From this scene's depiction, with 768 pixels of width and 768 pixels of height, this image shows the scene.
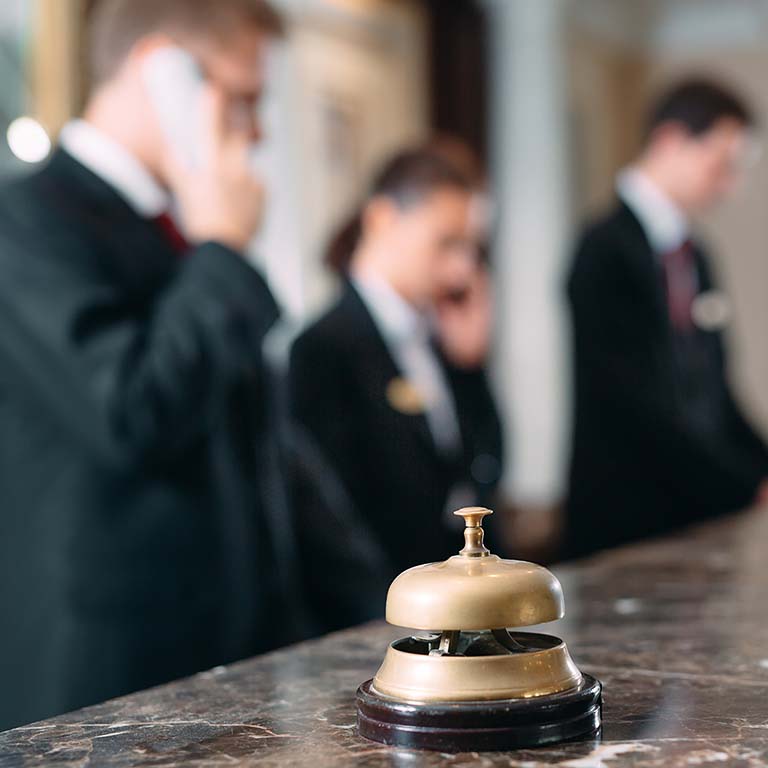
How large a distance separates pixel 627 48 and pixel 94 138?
699cm

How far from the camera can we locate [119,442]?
202 centimetres

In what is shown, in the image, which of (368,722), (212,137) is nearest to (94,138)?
(212,137)

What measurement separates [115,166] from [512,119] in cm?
554

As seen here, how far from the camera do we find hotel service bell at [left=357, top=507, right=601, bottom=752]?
1005mm

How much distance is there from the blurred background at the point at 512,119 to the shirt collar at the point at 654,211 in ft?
A: 3.18

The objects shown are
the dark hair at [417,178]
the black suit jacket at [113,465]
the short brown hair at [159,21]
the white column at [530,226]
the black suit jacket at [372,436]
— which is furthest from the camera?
the white column at [530,226]

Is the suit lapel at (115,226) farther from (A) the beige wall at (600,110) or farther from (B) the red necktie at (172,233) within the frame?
(A) the beige wall at (600,110)

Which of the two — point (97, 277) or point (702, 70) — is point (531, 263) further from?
point (97, 277)

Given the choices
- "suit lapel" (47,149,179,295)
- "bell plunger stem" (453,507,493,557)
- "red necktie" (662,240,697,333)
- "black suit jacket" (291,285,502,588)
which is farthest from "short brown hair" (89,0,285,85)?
"red necktie" (662,240,697,333)

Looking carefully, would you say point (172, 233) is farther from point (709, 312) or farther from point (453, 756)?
point (709, 312)

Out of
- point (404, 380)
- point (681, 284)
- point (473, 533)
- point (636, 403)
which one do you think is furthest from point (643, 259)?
point (473, 533)

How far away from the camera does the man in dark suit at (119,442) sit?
204 cm

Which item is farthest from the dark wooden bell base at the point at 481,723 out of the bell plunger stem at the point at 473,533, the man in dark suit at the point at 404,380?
the man in dark suit at the point at 404,380

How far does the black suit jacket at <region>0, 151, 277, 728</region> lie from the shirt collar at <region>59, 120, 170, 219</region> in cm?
9
